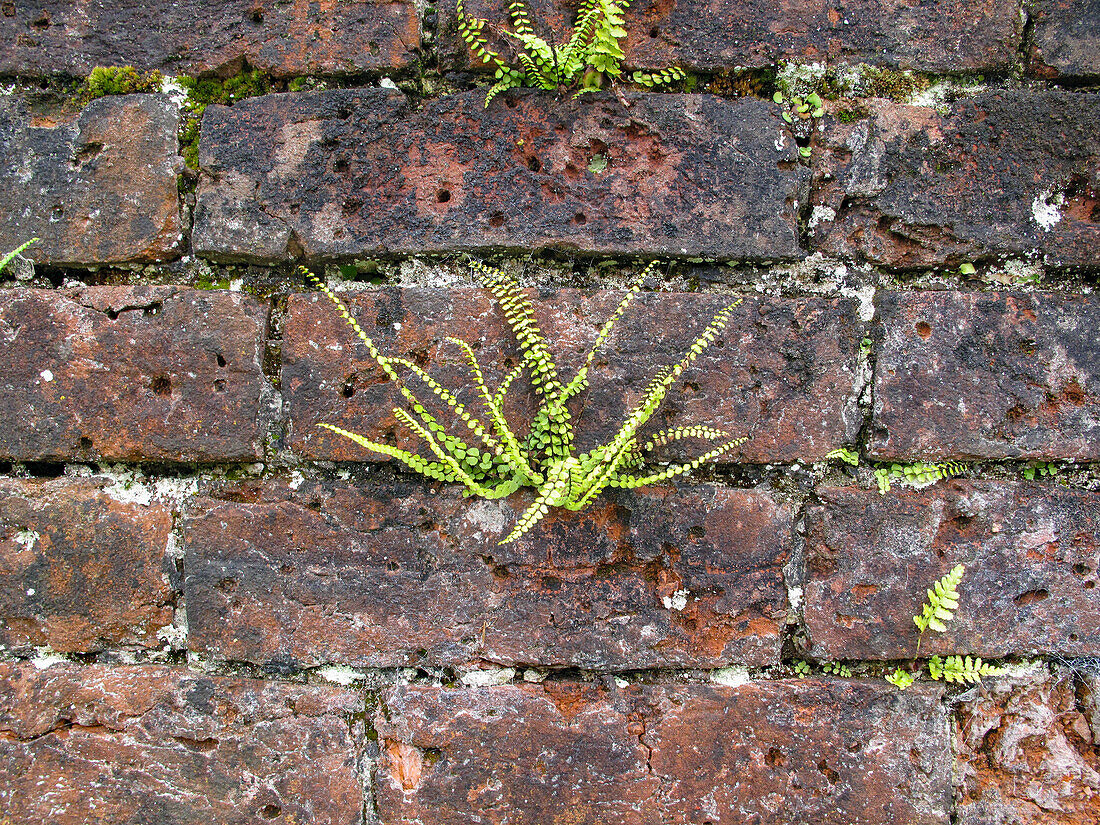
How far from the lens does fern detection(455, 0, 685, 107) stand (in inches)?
58.3

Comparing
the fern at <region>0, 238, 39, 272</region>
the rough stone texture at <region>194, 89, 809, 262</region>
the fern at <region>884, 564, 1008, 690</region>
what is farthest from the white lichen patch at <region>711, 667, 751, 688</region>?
the fern at <region>0, 238, 39, 272</region>

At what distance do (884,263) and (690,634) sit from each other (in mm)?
1023

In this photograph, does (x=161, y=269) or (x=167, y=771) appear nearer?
(x=167, y=771)

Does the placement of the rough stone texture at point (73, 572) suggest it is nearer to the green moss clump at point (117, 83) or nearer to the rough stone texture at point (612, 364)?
the rough stone texture at point (612, 364)

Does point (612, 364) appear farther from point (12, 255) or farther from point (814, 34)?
point (12, 255)

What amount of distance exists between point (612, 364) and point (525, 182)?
19.2 inches

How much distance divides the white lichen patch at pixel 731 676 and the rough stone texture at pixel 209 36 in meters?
1.67

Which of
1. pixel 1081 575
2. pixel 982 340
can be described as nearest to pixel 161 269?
pixel 982 340

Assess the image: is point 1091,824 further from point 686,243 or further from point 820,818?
point 686,243

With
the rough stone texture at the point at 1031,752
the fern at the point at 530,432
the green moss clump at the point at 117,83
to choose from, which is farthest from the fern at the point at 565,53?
the rough stone texture at the point at 1031,752

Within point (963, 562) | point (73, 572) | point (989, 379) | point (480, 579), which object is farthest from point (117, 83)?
point (963, 562)

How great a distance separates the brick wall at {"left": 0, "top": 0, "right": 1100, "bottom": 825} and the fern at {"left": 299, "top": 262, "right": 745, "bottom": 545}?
0.06m

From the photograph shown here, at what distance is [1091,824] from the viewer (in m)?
1.52

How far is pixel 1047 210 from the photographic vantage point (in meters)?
1.58
